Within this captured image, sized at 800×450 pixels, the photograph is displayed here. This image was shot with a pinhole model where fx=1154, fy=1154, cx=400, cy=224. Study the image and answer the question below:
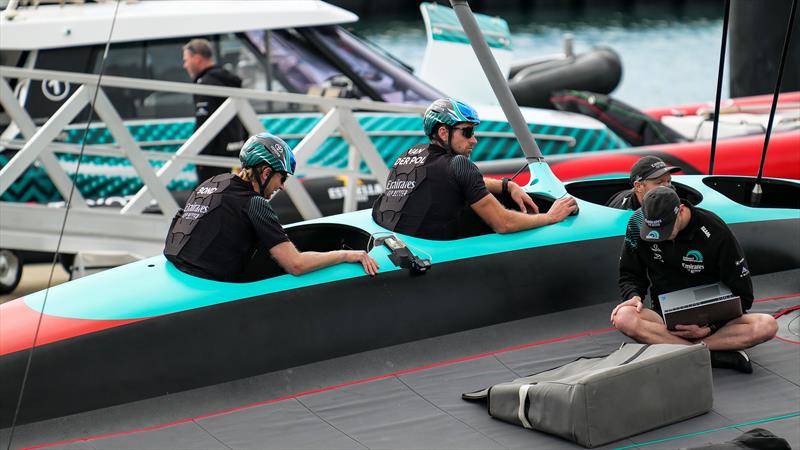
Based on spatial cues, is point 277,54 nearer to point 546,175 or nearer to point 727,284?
point 546,175

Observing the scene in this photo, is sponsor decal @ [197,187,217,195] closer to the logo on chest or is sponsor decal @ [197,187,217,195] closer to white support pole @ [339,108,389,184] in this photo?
the logo on chest

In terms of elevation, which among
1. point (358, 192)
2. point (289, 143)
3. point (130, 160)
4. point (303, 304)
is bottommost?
Answer: point (358, 192)

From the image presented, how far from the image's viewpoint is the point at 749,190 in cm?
711

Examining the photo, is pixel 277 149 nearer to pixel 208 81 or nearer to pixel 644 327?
pixel 644 327

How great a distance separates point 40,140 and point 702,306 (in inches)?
183

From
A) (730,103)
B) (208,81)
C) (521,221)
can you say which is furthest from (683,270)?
(730,103)

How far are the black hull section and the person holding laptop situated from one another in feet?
1.87

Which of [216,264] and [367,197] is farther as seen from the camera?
[367,197]

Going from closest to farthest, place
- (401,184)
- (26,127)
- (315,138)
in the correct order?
(401,184) < (26,127) < (315,138)

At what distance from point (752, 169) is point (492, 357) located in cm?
431

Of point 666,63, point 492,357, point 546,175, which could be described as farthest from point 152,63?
point 666,63

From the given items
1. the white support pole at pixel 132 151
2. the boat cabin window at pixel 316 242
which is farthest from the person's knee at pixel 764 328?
the white support pole at pixel 132 151

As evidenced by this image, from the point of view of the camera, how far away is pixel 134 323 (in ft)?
17.4

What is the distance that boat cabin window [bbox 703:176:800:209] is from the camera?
23.3 ft
